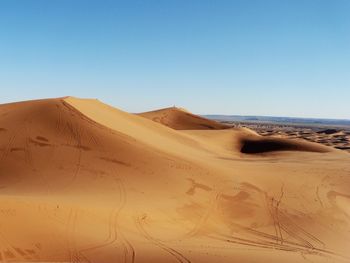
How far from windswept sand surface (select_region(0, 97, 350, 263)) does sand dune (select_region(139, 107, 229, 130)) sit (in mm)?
21743

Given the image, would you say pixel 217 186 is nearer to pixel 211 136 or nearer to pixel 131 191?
pixel 131 191

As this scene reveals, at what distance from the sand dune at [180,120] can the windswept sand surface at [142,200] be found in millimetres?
21743

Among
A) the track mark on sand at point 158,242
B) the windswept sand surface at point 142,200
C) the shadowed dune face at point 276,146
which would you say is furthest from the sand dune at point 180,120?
the track mark on sand at point 158,242

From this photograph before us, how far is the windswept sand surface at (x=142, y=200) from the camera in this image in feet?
28.6

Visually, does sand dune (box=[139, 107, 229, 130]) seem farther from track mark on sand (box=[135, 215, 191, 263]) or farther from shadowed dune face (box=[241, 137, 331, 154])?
track mark on sand (box=[135, 215, 191, 263])

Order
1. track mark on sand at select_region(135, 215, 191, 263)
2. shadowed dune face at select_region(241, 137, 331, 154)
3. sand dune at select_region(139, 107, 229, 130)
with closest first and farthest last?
track mark on sand at select_region(135, 215, 191, 263) < shadowed dune face at select_region(241, 137, 331, 154) < sand dune at select_region(139, 107, 229, 130)

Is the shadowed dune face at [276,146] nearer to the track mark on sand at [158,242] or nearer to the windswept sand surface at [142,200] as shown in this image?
the windswept sand surface at [142,200]

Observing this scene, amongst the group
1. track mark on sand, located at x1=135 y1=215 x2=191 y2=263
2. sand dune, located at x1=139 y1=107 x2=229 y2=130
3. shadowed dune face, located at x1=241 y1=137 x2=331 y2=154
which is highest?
sand dune, located at x1=139 y1=107 x2=229 y2=130

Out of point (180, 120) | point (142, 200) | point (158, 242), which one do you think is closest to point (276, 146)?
point (142, 200)

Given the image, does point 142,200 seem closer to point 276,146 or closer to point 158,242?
point 158,242

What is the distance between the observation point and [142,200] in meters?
12.8

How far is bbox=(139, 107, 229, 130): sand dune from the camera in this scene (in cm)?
4422

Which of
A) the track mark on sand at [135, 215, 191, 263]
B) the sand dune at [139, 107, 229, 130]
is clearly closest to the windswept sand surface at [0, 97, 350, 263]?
the track mark on sand at [135, 215, 191, 263]

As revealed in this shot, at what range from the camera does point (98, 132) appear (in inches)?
715
